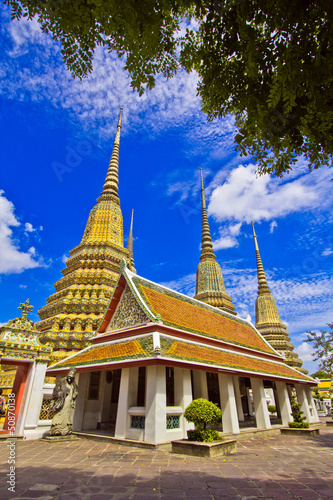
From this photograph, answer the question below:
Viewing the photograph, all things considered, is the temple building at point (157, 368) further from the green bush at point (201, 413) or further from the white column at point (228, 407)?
the green bush at point (201, 413)

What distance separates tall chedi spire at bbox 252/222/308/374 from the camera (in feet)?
94.0

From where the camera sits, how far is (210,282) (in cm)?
2928

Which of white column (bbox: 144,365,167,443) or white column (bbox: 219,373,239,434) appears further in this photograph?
white column (bbox: 219,373,239,434)

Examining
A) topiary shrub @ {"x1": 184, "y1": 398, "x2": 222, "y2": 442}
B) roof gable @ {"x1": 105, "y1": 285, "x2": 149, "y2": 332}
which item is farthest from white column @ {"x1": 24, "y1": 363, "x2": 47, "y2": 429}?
topiary shrub @ {"x1": 184, "y1": 398, "x2": 222, "y2": 442}

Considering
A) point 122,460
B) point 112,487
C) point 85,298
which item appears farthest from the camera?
point 85,298

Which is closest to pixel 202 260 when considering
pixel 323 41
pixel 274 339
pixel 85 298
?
pixel 274 339

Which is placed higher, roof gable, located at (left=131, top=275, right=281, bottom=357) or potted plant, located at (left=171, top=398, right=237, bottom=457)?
roof gable, located at (left=131, top=275, right=281, bottom=357)

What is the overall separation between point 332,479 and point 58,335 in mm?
13996

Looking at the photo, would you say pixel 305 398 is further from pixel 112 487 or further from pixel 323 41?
pixel 323 41

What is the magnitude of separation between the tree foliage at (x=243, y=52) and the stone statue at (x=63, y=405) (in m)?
9.27

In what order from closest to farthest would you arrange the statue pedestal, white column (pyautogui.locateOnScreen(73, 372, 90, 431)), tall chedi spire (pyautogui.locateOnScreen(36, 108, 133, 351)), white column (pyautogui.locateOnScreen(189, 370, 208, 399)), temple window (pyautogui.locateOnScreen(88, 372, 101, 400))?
1. the statue pedestal
2. white column (pyautogui.locateOnScreen(73, 372, 90, 431))
3. white column (pyautogui.locateOnScreen(189, 370, 208, 399))
4. temple window (pyautogui.locateOnScreen(88, 372, 101, 400))
5. tall chedi spire (pyautogui.locateOnScreen(36, 108, 133, 351))

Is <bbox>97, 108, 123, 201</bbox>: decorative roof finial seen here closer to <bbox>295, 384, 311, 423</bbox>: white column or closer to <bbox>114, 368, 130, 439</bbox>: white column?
<bbox>114, 368, 130, 439</bbox>: white column

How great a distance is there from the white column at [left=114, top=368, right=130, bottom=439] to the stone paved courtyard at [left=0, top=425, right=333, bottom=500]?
0.65m

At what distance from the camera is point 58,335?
15836 millimetres
